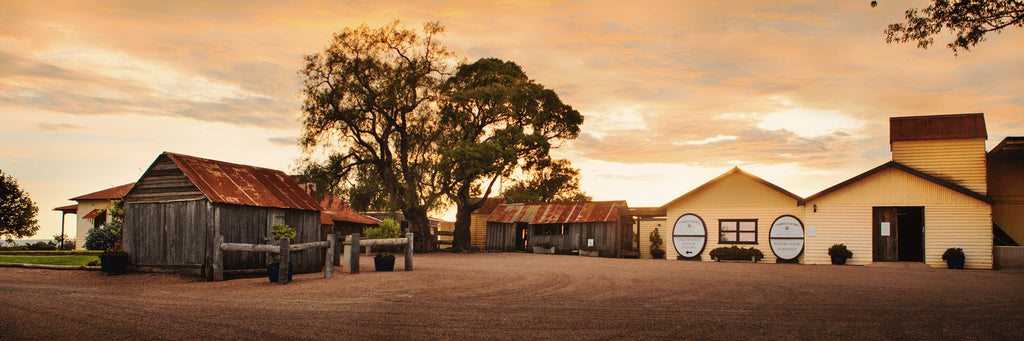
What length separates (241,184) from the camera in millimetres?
20625

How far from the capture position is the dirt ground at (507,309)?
8.73 meters

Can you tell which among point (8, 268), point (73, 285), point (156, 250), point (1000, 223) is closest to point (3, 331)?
point (73, 285)

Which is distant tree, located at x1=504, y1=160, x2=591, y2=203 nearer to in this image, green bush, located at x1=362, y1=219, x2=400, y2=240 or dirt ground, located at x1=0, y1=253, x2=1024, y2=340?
green bush, located at x1=362, y1=219, x2=400, y2=240

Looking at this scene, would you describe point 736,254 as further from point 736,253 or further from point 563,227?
point 563,227

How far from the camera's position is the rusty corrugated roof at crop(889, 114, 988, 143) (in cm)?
2788

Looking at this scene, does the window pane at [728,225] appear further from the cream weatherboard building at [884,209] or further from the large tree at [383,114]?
the large tree at [383,114]

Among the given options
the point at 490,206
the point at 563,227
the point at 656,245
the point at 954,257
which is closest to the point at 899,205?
the point at 954,257

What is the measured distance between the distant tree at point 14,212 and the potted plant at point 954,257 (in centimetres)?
6226

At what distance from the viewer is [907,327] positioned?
934 cm

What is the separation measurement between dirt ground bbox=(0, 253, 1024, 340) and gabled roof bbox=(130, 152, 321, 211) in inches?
111

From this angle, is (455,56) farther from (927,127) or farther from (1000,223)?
(1000,223)

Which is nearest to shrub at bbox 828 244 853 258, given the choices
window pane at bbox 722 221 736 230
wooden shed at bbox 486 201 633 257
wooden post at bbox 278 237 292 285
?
window pane at bbox 722 221 736 230

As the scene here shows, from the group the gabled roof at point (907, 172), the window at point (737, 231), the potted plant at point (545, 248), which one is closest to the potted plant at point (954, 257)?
the gabled roof at point (907, 172)

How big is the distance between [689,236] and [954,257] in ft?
36.8
